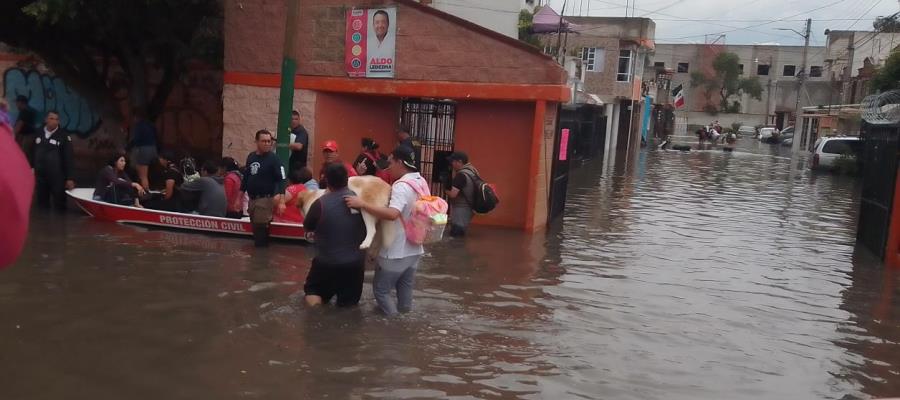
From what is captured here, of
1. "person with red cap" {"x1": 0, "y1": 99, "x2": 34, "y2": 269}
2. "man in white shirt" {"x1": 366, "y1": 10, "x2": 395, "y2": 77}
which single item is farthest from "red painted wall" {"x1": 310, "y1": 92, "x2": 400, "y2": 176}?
"person with red cap" {"x1": 0, "y1": 99, "x2": 34, "y2": 269}

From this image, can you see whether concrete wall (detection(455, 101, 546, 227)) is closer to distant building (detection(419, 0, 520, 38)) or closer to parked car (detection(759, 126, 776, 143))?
distant building (detection(419, 0, 520, 38))

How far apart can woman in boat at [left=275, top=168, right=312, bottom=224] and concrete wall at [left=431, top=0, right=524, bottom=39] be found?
16297 mm

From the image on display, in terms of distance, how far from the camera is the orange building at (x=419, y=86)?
482 inches

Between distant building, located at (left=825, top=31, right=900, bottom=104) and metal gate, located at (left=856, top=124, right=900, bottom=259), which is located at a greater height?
distant building, located at (left=825, top=31, right=900, bottom=104)

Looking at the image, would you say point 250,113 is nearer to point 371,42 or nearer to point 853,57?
point 371,42

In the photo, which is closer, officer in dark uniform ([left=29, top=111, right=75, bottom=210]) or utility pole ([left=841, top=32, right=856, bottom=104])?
officer in dark uniform ([left=29, top=111, right=75, bottom=210])

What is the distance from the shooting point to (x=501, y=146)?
1295 cm

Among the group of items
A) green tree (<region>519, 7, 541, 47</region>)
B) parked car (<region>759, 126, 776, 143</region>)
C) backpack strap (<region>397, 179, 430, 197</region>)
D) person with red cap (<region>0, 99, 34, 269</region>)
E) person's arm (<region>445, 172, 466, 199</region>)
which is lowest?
person's arm (<region>445, 172, 466, 199</region>)

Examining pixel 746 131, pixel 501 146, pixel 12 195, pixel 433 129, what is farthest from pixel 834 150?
pixel 746 131

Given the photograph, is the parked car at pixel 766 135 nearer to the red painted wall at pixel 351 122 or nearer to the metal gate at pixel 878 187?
the metal gate at pixel 878 187

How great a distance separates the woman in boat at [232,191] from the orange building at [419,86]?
8.68 feet

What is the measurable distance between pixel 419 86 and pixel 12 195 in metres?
10.4

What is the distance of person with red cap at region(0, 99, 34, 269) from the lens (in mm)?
2338

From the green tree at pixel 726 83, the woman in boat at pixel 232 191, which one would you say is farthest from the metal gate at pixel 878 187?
the green tree at pixel 726 83
